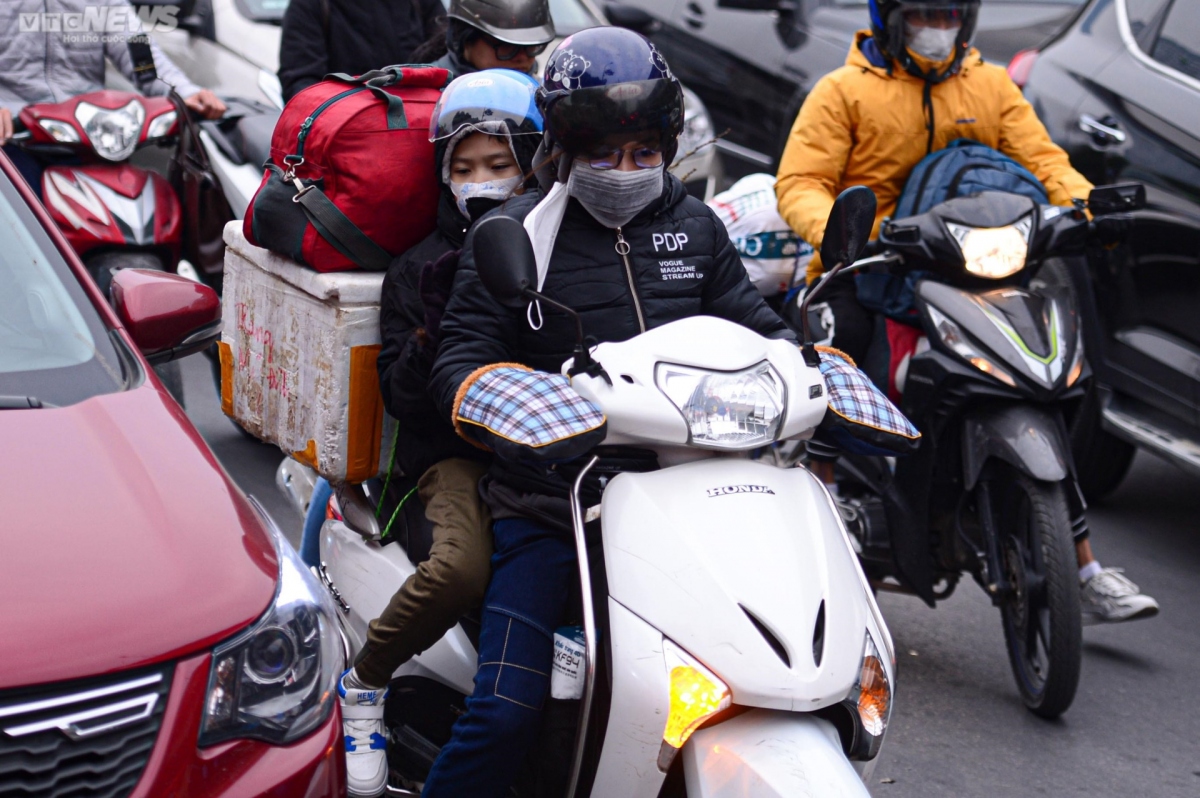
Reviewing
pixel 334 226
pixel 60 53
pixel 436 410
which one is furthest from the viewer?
pixel 60 53

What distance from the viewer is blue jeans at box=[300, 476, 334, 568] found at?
12.2ft

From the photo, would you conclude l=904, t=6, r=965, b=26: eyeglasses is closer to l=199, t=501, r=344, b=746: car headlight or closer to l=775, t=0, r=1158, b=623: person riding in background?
l=775, t=0, r=1158, b=623: person riding in background

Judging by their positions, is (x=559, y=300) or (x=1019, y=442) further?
(x=1019, y=442)

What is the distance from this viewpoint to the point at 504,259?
2.47 meters

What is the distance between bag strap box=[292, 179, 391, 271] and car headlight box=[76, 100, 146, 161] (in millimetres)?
2714

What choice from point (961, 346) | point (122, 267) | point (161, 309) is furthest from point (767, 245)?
point (122, 267)

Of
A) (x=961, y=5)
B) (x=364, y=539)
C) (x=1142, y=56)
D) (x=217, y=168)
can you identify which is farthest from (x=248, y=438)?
(x=1142, y=56)

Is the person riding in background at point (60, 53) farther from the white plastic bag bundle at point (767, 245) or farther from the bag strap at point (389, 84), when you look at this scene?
the bag strap at point (389, 84)

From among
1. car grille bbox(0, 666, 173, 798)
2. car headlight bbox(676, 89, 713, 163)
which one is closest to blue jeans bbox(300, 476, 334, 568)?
car grille bbox(0, 666, 173, 798)

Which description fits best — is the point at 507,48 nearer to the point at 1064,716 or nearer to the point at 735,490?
the point at 735,490

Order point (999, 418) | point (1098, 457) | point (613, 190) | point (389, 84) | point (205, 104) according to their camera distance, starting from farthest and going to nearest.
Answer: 1. point (205, 104)
2. point (1098, 457)
3. point (999, 418)
4. point (389, 84)
5. point (613, 190)

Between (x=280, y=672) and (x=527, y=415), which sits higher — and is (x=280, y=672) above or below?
below

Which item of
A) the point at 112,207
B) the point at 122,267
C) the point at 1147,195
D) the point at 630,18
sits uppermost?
the point at 1147,195

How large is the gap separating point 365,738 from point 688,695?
92 cm
